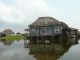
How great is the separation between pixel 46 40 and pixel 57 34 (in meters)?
3.26

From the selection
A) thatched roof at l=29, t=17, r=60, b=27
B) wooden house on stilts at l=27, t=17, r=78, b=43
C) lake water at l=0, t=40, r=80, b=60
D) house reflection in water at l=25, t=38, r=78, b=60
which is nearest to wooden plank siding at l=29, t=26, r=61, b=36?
wooden house on stilts at l=27, t=17, r=78, b=43

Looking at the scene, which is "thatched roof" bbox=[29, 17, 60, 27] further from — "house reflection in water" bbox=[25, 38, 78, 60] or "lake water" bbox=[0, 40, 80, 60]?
"lake water" bbox=[0, 40, 80, 60]

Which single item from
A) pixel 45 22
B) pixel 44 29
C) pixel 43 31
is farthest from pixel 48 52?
pixel 45 22

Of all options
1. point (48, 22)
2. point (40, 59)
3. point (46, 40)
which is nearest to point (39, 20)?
point (48, 22)

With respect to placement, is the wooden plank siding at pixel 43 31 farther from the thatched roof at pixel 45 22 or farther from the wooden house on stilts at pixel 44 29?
the thatched roof at pixel 45 22

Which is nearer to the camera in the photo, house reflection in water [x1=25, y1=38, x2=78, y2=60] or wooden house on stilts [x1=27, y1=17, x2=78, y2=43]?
house reflection in water [x1=25, y1=38, x2=78, y2=60]

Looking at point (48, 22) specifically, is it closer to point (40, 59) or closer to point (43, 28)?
point (43, 28)

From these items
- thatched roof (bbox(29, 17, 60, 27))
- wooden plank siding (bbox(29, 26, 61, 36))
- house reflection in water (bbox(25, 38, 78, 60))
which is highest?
thatched roof (bbox(29, 17, 60, 27))

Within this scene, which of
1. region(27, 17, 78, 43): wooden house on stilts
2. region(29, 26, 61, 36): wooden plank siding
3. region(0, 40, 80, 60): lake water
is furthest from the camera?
region(29, 26, 61, 36): wooden plank siding

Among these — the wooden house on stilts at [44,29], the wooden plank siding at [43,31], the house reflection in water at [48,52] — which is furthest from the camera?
the wooden plank siding at [43,31]

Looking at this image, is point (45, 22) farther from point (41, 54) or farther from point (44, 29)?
point (41, 54)

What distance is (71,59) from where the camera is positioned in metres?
21.5

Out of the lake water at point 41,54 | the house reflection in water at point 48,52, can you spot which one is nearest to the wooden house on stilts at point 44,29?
the house reflection in water at point 48,52

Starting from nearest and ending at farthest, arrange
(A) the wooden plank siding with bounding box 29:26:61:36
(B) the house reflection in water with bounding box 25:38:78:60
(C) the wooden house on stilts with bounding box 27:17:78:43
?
(B) the house reflection in water with bounding box 25:38:78:60
(C) the wooden house on stilts with bounding box 27:17:78:43
(A) the wooden plank siding with bounding box 29:26:61:36
